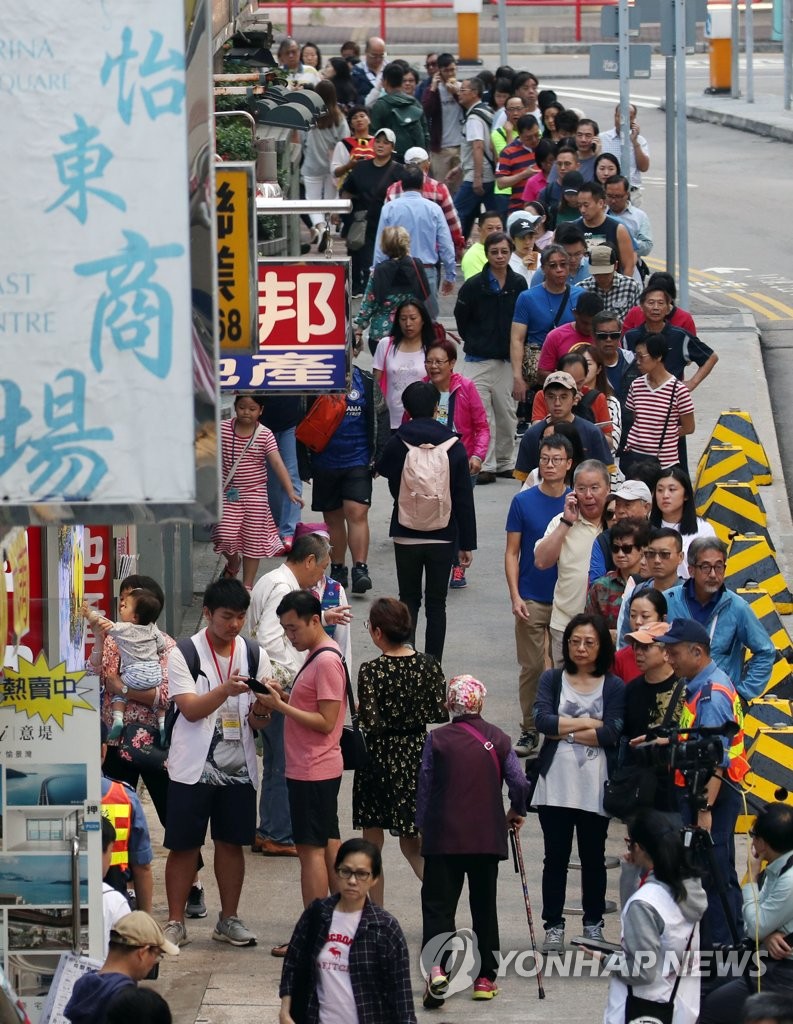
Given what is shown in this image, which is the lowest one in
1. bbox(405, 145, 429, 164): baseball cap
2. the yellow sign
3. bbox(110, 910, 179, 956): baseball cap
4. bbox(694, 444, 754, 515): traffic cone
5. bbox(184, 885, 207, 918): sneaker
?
bbox(184, 885, 207, 918): sneaker

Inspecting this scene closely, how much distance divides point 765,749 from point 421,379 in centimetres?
415

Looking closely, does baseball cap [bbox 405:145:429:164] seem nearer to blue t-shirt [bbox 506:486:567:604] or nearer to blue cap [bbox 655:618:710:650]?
blue t-shirt [bbox 506:486:567:604]

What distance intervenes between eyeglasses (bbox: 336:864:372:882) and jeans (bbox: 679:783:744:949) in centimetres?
127

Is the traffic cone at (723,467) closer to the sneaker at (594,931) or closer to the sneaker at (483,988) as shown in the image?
the sneaker at (594,931)

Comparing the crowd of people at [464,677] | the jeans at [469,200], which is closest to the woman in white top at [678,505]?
the crowd of people at [464,677]

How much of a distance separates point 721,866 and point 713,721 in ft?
2.03

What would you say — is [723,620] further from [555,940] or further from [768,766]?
[555,940]

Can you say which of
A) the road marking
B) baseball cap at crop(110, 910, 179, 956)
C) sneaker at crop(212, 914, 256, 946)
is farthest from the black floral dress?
the road marking

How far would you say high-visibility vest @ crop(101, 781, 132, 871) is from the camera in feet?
27.2

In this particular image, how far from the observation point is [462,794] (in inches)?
339

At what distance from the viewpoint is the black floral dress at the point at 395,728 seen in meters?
9.16

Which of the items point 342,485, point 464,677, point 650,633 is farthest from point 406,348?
point 464,677

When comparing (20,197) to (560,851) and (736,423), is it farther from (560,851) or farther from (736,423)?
(736,423)

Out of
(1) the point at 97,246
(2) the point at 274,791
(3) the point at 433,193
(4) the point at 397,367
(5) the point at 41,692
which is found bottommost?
(2) the point at 274,791
